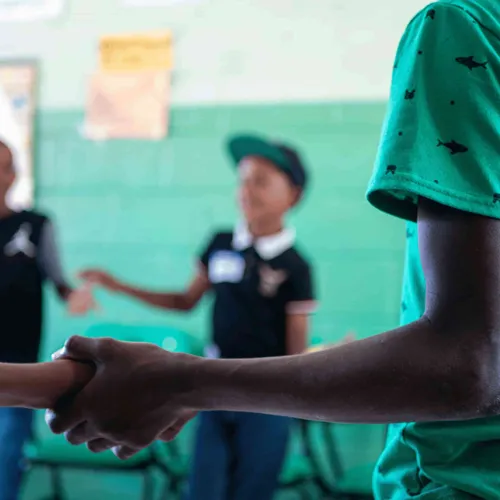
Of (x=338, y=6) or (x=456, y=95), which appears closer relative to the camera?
(x=456, y=95)


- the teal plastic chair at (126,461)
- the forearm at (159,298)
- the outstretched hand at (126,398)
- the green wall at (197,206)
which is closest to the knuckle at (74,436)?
the outstretched hand at (126,398)

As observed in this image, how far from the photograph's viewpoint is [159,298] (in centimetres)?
268

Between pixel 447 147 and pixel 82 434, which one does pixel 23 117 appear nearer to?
pixel 82 434

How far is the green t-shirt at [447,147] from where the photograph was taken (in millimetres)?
471

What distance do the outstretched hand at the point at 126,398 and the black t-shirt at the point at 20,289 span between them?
207cm

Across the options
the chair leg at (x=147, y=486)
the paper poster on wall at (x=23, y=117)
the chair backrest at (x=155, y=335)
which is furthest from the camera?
the paper poster on wall at (x=23, y=117)

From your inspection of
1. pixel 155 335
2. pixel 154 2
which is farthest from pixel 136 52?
pixel 155 335

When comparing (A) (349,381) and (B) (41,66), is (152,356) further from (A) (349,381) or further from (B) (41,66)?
(B) (41,66)

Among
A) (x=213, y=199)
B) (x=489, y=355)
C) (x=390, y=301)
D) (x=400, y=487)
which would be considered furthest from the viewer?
(x=213, y=199)

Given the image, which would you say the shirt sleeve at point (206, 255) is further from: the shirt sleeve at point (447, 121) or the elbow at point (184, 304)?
the shirt sleeve at point (447, 121)

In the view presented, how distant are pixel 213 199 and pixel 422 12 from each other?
2.55 metres

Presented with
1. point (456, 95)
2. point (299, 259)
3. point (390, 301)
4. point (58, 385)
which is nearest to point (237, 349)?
point (299, 259)

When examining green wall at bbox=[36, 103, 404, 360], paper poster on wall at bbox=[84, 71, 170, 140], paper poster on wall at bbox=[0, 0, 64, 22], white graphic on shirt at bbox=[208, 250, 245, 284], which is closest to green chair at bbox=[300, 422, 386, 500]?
green wall at bbox=[36, 103, 404, 360]

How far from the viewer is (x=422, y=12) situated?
1.70 ft
